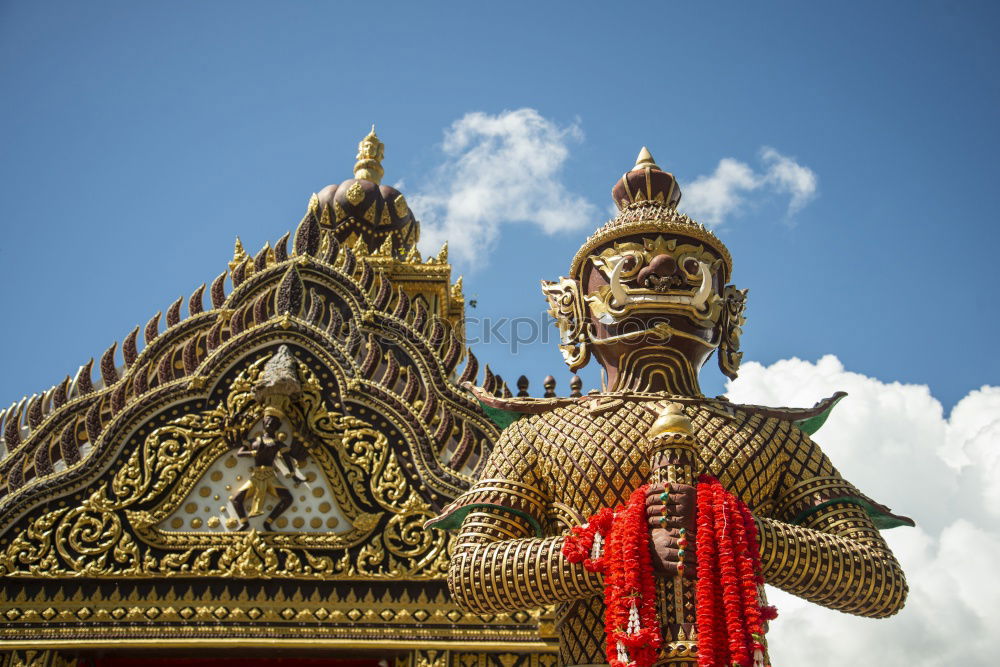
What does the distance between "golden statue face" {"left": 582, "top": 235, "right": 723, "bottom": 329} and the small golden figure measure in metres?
3.19

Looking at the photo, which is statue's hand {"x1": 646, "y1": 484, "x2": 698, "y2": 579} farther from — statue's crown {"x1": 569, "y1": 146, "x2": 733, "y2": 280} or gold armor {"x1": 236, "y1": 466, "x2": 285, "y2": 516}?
gold armor {"x1": 236, "y1": 466, "x2": 285, "y2": 516}

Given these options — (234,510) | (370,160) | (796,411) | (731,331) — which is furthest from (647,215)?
(370,160)

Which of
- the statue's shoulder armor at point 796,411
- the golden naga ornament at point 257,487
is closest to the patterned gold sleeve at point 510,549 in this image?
the statue's shoulder armor at point 796,411

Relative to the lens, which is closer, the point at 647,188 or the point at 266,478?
the point at 647,188

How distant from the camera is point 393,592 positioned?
23.3 ft

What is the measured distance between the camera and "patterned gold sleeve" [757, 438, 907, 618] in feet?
13.9

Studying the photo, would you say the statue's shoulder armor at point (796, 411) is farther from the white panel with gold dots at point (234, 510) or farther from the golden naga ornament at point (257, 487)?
the white panel with gold dots at point (234, 510)

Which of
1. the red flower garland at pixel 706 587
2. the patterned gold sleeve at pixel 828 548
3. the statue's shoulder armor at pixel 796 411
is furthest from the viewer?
the statue's shoulder armor at pixel 796 411

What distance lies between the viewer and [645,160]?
5809mm

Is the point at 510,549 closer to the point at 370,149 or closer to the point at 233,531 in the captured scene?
the point at 233,531

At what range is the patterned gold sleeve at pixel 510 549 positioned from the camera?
429 centimetres

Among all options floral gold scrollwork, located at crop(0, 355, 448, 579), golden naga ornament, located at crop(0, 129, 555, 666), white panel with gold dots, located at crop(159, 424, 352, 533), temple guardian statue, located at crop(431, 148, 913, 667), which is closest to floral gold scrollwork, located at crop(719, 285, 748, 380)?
temple guardian statue, located at crop(431, 148, 913, 667)

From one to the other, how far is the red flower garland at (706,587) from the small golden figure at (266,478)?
12.4ft

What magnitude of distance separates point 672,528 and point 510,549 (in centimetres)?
74
